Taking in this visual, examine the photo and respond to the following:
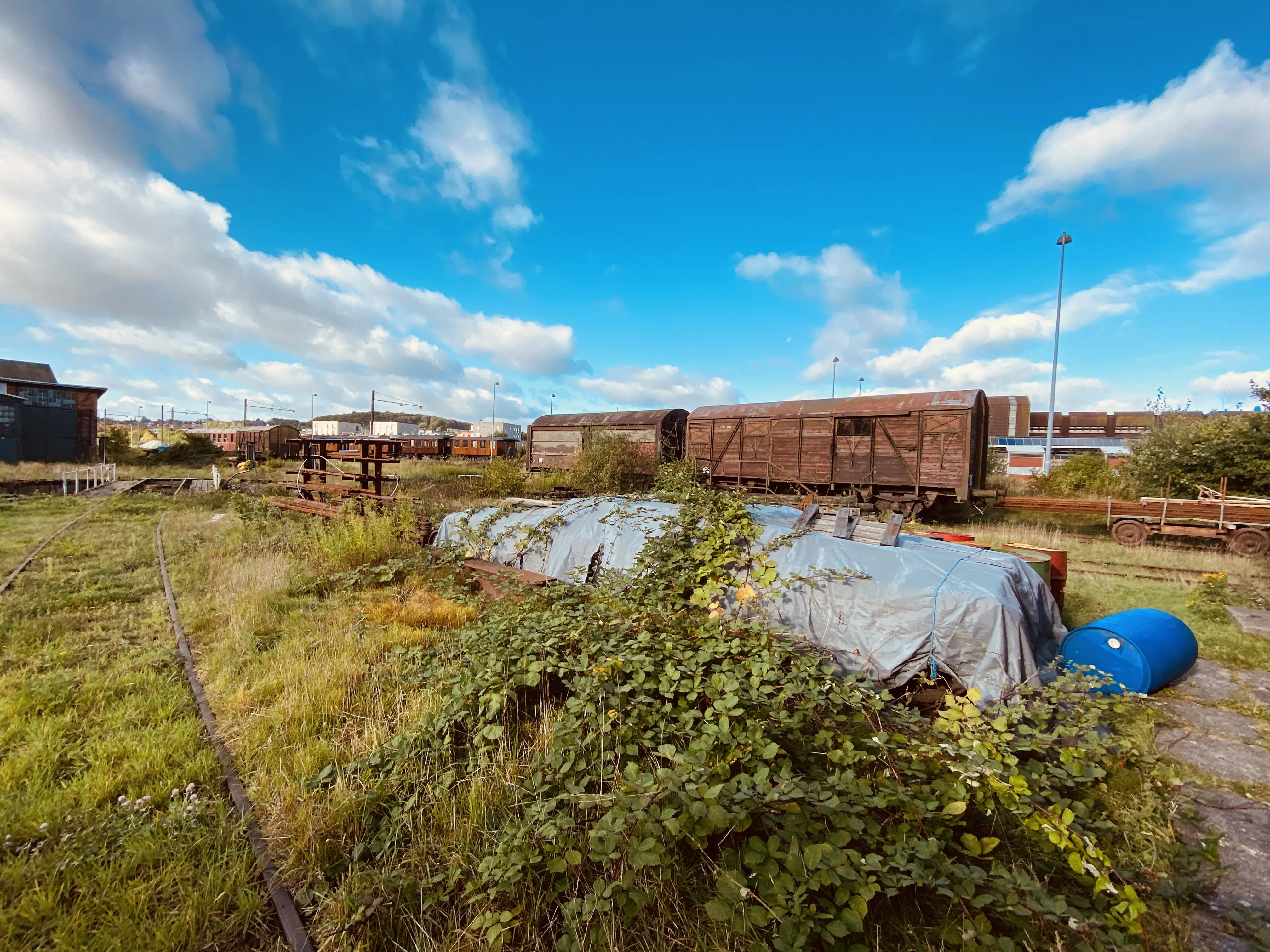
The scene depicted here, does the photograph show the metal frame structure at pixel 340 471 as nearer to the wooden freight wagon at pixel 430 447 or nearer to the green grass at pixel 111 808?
the green grass at pixel 111 808

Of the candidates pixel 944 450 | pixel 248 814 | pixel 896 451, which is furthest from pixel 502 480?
pixel 248 814

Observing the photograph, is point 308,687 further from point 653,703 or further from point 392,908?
point 653,703

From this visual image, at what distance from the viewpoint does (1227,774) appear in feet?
10.4

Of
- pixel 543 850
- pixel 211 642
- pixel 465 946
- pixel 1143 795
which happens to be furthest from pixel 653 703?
pixel 211 642

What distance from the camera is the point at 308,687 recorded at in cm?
356

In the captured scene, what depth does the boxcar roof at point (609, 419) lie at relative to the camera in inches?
687

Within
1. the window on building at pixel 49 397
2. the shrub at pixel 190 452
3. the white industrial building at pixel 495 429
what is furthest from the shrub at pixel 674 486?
the white industrial building at pixel 495 429

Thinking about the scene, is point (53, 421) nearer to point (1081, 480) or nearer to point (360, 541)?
point (360, 541)

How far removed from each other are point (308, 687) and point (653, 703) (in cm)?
253

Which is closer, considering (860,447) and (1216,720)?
(1216,720)

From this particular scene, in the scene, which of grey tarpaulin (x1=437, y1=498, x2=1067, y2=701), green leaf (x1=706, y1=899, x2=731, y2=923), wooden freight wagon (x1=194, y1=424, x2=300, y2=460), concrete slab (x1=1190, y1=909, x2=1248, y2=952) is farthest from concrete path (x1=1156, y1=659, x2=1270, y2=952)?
wooden freight wagon (x1=194, y1=424, x2=300, y2=460)

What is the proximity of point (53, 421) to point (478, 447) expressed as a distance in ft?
74.9

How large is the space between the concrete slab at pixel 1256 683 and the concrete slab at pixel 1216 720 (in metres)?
0.43

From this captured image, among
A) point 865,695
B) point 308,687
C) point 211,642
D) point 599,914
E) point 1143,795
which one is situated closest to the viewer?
point 599,914
